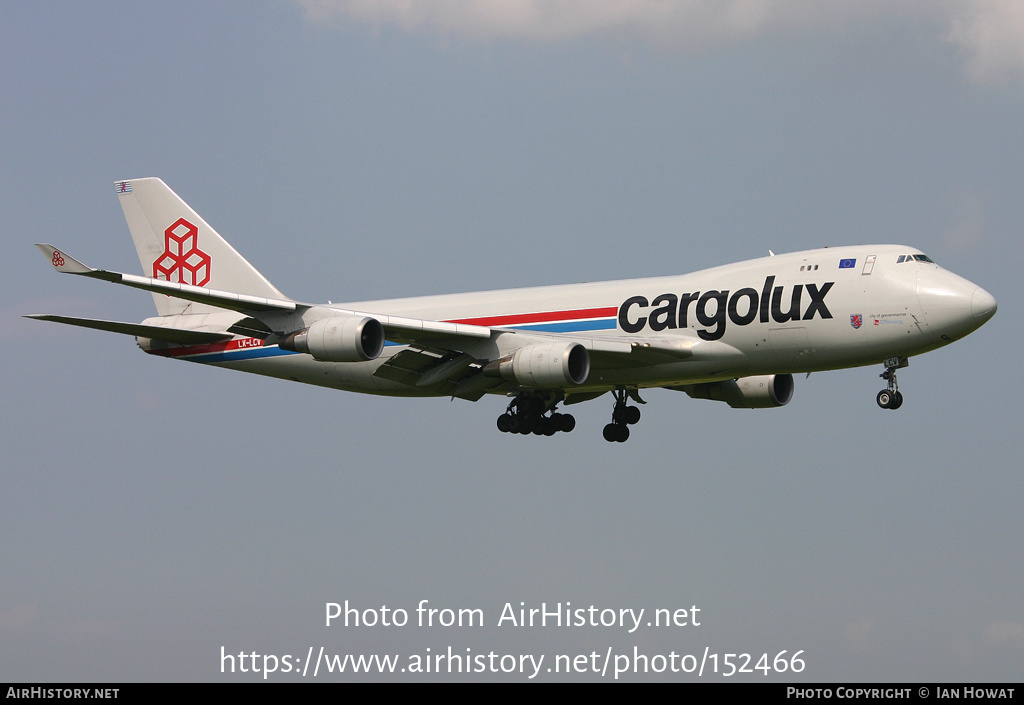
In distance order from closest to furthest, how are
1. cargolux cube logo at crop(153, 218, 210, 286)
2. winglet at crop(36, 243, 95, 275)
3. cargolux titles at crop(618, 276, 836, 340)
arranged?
winglet at crop(36, 243, 95, 275) < cargolux titles at crop(618, 276, 836, 340) < cargolux cube logo at crop(153, 218, 210, 286)

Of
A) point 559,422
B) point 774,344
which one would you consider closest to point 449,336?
point 559,422

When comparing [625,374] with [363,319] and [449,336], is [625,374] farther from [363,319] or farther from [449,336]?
[363,319]

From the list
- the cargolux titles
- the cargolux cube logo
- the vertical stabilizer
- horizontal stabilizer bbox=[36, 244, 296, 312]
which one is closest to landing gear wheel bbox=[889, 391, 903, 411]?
the cargolux titles

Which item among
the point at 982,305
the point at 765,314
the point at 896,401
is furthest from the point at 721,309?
the point at 982,305

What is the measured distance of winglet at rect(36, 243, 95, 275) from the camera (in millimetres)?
32375

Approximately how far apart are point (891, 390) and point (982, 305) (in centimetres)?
328

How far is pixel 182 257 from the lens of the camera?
45250 mm

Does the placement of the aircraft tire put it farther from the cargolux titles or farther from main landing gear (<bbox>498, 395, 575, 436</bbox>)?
the cargolux titles

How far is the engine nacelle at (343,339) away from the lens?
35.7 meters

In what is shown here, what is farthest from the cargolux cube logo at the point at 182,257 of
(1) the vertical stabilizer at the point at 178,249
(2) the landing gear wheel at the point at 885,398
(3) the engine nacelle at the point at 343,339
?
(2) the landing gear wheel at the point at 885,398

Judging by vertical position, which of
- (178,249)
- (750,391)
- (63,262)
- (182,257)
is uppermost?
(178,249)

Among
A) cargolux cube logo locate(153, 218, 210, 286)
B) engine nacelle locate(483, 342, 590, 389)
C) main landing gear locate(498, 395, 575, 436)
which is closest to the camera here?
engine nacelle locate(483, 342, 590, 389)

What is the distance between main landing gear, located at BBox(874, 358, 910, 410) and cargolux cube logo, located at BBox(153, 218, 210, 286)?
2251cm

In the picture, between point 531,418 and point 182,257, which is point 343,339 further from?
point 182,257
